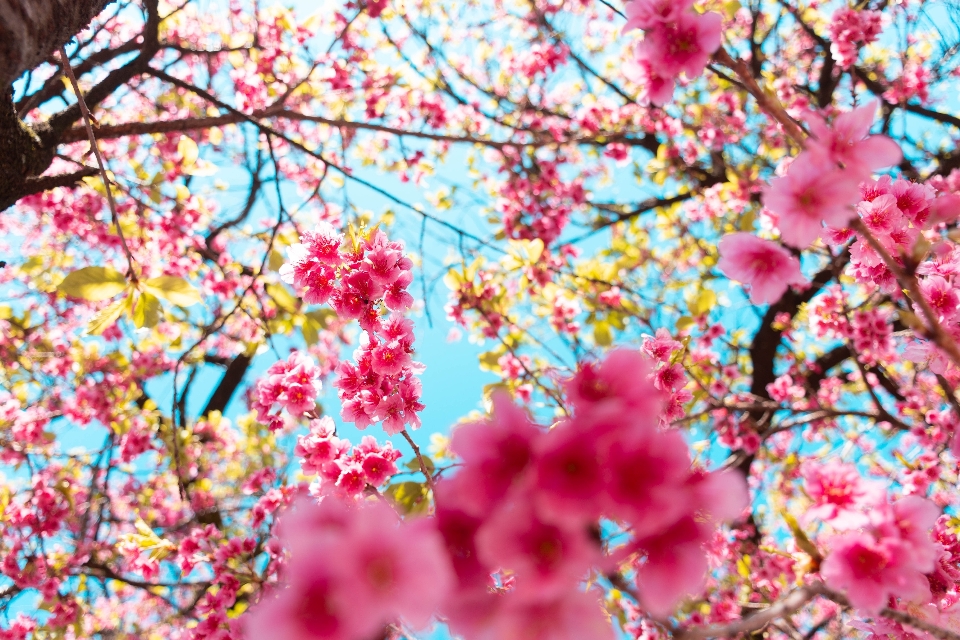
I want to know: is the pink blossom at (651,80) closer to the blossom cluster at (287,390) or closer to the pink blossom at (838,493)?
the pink blossom at (838,493)

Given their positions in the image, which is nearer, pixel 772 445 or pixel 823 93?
pixel 823 93

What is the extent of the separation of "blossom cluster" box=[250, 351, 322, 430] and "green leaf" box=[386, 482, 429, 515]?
1.47 feet

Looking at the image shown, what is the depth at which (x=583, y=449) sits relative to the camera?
2.19 feet

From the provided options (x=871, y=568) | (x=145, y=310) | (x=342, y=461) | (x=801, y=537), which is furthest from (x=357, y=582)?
(x=145, y=310)

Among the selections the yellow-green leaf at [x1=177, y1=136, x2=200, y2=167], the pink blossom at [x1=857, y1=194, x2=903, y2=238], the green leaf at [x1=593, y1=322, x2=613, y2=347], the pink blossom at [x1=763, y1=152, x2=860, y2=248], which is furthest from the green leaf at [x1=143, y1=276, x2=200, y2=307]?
the green leaf at [x1=593, y1=322, x2=613, y2=347]

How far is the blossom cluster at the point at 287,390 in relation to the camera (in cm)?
188

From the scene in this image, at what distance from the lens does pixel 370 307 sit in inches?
68.0

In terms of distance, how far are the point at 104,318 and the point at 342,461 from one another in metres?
1.02

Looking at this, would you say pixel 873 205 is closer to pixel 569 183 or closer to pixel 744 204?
pixel 744 204

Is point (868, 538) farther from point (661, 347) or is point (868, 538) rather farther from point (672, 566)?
point (661, 347)

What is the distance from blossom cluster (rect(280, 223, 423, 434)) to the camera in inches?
66.1

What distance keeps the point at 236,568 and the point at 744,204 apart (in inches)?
191

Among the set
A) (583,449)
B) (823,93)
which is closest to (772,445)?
(823,93)

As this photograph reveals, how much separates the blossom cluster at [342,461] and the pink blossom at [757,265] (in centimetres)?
124
